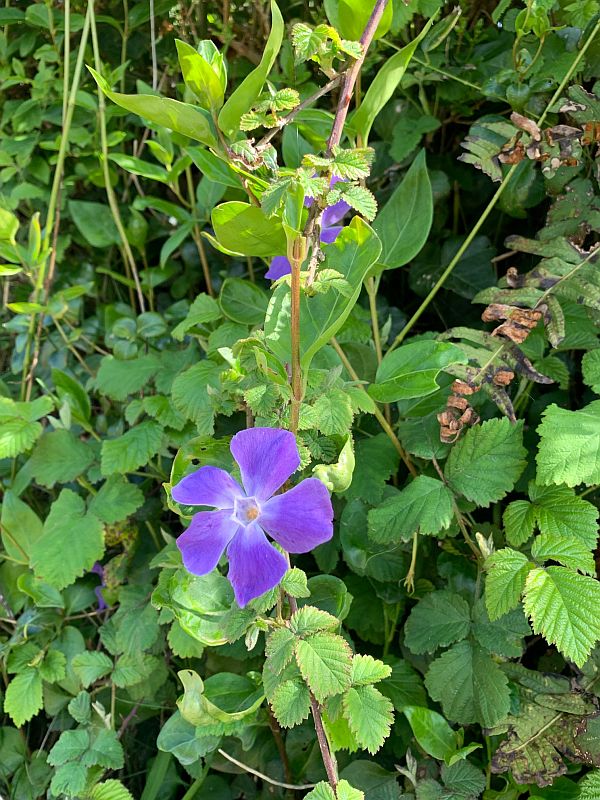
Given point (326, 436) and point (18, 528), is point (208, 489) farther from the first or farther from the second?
point (18, 528)

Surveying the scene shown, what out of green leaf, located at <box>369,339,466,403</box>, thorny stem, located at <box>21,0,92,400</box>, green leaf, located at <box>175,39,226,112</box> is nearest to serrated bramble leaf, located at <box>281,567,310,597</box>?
green leaf, located at <box>369,339,466,403</box>

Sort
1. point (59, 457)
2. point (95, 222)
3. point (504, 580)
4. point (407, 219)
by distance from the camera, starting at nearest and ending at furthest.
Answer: point (504, 580)
point (407, 219)
point (59, 457)
point (95, 222)

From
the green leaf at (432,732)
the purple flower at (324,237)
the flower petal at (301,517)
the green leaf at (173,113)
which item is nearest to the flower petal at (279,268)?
the purple flower at (324,237)

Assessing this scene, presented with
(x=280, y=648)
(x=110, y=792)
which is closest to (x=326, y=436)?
(x=280, y=648)

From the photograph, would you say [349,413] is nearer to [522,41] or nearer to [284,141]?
[284,141]

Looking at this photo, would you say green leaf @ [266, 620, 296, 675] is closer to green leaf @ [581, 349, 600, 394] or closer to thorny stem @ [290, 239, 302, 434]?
thorny stem @ [290, 239, 302, 434]

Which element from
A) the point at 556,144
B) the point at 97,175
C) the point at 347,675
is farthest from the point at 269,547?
the point at 97,175

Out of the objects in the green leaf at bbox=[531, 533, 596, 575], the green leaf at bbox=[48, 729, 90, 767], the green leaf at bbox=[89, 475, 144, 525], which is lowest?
the green leaf at bbox=[48, 729, 90, 767]
